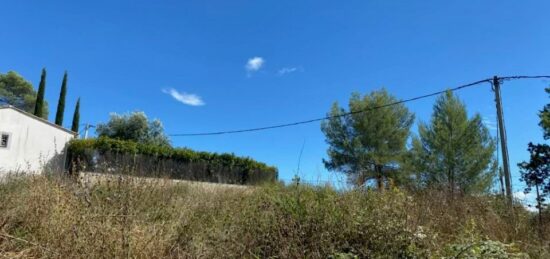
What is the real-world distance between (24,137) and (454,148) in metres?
21.7

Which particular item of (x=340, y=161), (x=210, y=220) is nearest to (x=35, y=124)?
(x=340, y=161)

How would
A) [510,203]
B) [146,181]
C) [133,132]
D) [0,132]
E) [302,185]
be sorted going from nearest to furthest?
[146,181] → [302,185] → [510,203] → [0,132] → [133,132]

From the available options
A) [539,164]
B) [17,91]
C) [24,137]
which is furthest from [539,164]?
[17,91]

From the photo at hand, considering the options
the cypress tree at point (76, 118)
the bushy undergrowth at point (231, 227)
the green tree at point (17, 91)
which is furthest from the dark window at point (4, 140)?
the green tree at point (17, 91)

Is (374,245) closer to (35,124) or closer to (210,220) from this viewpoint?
(210,220)

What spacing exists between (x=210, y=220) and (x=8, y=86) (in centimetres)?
4946

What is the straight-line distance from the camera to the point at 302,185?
6.12m

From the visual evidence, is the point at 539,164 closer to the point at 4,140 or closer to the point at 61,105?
the point at 4,140

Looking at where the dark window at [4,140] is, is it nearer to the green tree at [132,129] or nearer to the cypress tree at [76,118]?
the green tree at [132,129]

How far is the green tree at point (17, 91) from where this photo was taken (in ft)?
143

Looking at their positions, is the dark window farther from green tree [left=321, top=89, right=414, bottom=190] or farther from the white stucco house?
green tree [left=321, top=89, right=414, bottom=190]

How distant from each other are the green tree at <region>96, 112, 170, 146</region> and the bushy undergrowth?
24.4 m

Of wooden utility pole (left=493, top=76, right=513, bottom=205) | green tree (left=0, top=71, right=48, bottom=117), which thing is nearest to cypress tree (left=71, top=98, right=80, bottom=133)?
green tree (left=0, top=71, right=48, bottom=117)

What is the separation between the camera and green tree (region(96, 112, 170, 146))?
1158 inches
